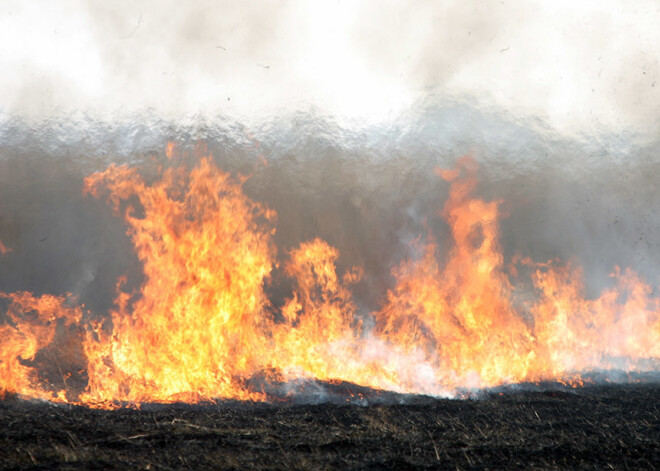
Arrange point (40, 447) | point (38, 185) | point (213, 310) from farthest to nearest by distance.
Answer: point (38, 185) < point (213, 310) < point (40, 447)

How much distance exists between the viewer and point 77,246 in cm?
2077

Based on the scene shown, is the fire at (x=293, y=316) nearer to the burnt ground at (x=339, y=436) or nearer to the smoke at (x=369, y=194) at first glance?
the smoke at (x=369, y=194)

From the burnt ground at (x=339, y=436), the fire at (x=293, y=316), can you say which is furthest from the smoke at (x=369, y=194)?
the burnt ground at (x=339, y=436)

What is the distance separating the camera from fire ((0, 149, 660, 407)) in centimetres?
1502

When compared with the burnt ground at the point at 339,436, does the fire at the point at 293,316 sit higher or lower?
higher

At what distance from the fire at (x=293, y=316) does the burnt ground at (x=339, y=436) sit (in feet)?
6.00

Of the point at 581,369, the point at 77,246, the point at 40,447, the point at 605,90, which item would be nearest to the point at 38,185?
the point at 77,246

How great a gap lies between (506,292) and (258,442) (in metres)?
13.8

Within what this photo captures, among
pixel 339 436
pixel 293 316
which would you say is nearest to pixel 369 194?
pixel 293 316

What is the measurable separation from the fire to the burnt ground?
6.00 feet

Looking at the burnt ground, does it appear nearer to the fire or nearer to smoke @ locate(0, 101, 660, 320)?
the fire

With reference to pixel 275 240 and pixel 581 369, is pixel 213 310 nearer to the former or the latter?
pixel 275 240

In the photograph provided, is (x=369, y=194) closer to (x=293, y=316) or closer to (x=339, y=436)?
(x=293, y=316)

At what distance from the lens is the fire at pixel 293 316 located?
49.3 feet
